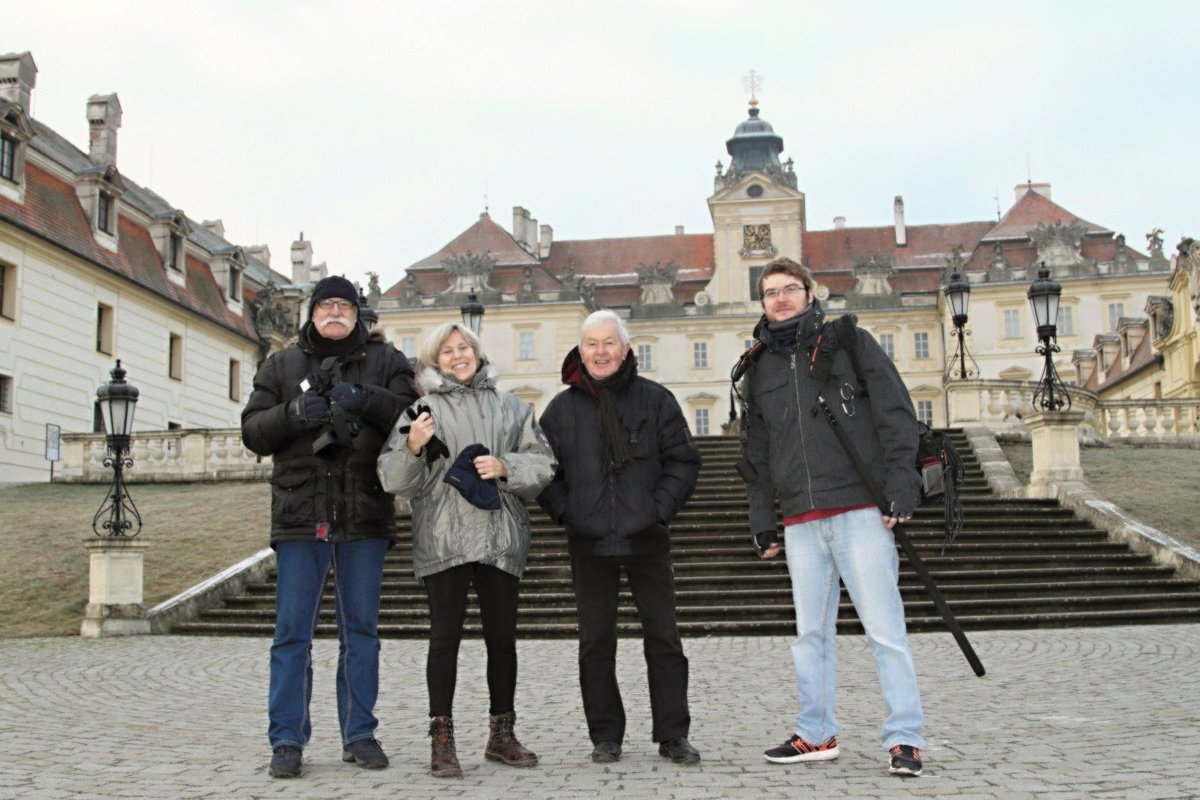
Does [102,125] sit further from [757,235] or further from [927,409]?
[927,409]

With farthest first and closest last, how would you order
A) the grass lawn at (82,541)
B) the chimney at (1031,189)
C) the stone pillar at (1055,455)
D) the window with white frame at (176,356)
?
the chimney at (1031,189) → the window with white frame at (176,356) → the stone pillar at (1055,455) → the grass lawn at (82,541)

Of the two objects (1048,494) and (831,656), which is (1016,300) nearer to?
(1048,494)

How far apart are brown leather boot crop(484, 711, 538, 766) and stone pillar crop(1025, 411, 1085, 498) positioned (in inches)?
471

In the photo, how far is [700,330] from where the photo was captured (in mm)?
58438

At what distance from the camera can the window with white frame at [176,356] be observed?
33.4 metres

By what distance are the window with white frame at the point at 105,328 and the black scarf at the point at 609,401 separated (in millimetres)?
27846

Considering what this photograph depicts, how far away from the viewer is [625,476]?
16.6 ft

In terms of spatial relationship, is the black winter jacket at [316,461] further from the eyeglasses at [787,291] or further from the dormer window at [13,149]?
the dormer window at [13,149]

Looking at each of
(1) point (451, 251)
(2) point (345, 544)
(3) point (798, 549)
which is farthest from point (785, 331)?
(1) point (451, 251)

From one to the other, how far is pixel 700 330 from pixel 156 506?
138 ft

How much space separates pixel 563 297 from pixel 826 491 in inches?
2081

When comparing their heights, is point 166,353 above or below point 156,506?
above

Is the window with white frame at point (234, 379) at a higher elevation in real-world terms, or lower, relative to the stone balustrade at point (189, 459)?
higher

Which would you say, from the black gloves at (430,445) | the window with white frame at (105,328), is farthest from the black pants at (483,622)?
the window with white frame at (105,328)
